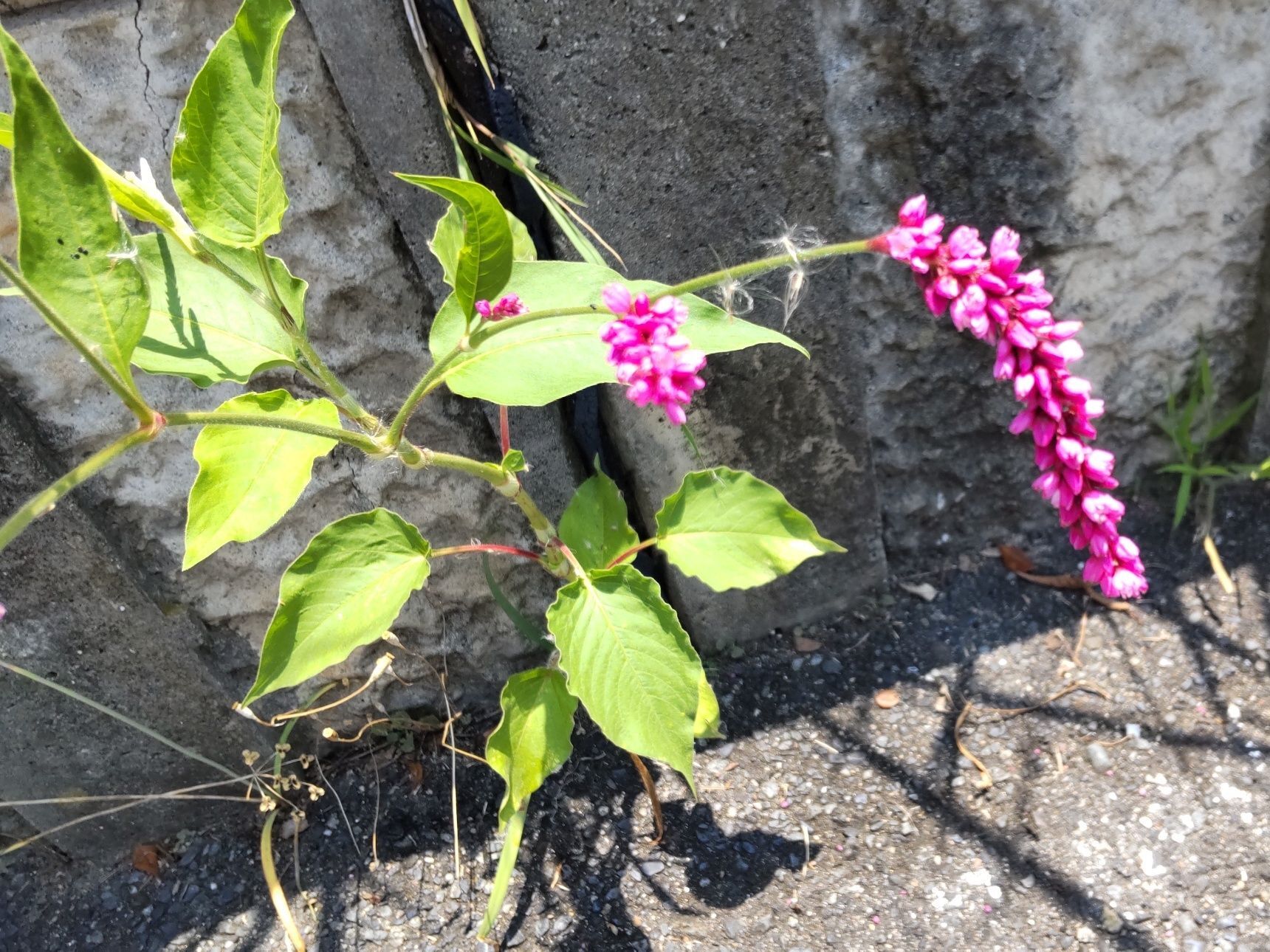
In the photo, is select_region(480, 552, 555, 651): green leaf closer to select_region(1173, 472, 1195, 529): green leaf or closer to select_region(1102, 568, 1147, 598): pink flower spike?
select_region(1102, 568, 1147, 598): pink flower spike

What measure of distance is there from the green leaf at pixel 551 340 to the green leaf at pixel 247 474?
148 mm

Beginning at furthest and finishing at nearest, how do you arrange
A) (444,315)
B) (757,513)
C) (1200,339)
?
(1200,339) → (757,513) → (444,315)

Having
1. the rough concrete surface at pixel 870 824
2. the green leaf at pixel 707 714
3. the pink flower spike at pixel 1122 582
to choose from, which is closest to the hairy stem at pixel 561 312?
the pink flower spike at pixel 1122 582

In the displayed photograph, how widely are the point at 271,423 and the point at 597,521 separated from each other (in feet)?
1.94

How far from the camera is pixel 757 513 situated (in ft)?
3.79

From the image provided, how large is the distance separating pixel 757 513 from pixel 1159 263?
976mm

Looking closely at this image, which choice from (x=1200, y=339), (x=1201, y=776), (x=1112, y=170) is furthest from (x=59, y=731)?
(x=1200, y=339)

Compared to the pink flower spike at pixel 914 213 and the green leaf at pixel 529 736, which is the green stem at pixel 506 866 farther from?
the pink flower spike at pixel 914 213

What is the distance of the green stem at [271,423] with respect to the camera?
30.4 inches

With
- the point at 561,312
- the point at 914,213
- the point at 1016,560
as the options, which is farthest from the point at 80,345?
the point at 1016,560

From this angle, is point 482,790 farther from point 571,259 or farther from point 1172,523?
point 1172,523

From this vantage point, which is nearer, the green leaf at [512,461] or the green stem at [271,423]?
the green stem at [271,423]

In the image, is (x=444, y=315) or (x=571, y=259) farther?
(x=571, y=259)

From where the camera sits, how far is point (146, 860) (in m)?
1.59
